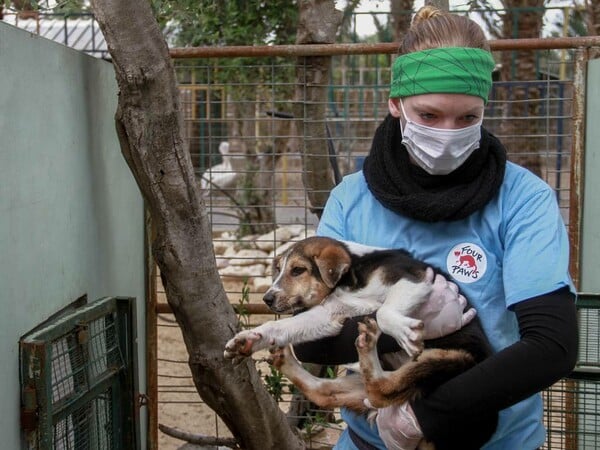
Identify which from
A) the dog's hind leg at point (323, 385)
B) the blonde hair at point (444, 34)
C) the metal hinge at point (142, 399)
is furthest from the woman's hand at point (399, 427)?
the metal hinge at point (142, 399)

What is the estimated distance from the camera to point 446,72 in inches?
96.6

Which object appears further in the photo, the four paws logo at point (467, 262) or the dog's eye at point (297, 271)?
the dog's eye at point (297, 271)

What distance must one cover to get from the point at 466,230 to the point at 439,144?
0.25m

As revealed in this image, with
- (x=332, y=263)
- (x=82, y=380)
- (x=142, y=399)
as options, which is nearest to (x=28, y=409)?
(x=82, y=380)

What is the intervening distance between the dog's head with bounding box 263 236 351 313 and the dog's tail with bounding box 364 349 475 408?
0.41m

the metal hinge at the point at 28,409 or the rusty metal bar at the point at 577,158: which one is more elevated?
the rusty metal bar at the point at 577,158

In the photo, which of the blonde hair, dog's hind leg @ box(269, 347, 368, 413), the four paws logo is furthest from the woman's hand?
the blonde hair

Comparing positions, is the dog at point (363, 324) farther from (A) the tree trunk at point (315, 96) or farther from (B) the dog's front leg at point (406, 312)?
(A) the tree trunk at point (315, 96)

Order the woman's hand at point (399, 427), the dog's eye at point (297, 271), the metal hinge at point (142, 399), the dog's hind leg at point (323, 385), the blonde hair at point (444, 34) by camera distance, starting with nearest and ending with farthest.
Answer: the woman's hand at point (399, 427) < the blonde hair at point (444, 34) < the dog's hind leg at point (323, 385) < the dog's eye at point (297, 271) < the metal hinge at point (142, 399)

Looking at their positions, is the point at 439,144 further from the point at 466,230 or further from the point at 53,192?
the point at 53,192

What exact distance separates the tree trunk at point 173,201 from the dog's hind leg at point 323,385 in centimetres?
125

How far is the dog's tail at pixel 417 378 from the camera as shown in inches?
102

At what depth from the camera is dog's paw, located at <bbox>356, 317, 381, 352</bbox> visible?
2539 millimetres

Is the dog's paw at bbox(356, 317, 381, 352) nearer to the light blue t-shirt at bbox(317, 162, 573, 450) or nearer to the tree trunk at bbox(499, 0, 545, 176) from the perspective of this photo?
the light blue t-shirt at bbox(317, 162, 573, 450)
